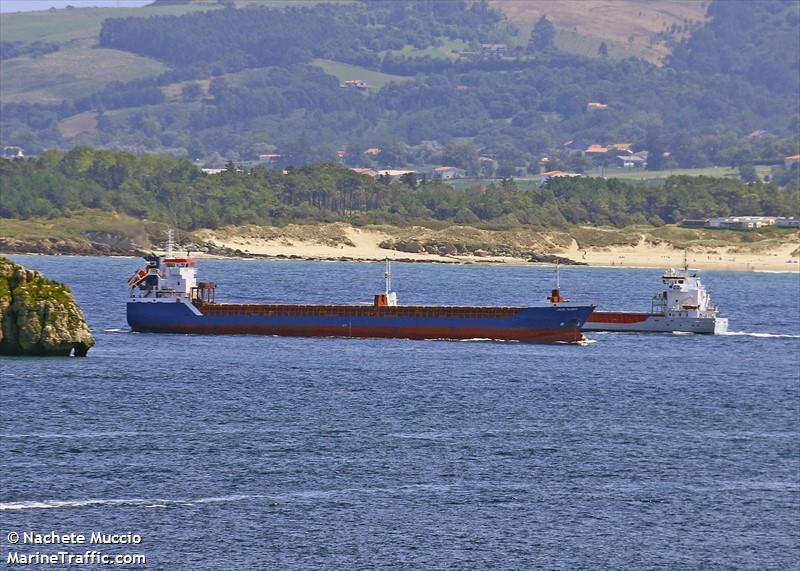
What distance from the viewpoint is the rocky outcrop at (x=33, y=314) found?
96.3 metres

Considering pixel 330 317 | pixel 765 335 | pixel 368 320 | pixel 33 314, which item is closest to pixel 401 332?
pixel 368 320

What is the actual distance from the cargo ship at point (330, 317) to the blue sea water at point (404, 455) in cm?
483

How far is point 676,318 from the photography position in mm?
142000

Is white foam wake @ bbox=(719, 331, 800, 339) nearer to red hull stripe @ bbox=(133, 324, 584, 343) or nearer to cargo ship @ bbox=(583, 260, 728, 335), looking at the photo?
cargo ship @ bbox=(583, 260, 728, 335)

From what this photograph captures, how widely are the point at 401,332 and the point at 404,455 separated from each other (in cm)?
5222

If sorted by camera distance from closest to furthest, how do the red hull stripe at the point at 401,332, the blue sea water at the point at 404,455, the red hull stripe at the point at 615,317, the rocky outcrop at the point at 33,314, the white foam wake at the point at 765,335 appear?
the blue sea water at the point at 404,455
the rocky outcrop at the point at 33,314
the red hull stripe at the point at 401,332
the red hull stripe at the point at 615,317
the white foam wake at the point at 765,335

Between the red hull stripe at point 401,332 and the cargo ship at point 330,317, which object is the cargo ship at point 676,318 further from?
the red hull stripe at point 401,332

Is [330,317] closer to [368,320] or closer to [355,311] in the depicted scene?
[355,311]

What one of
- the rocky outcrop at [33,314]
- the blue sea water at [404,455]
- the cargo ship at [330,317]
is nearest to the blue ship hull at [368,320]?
the cargo ship at [330,317]

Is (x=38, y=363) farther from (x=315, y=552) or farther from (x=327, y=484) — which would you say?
(x=315, y=552)

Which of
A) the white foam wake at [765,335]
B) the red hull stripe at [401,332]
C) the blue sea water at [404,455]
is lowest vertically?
the blue sea water at [404,455]

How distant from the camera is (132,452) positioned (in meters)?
74.6

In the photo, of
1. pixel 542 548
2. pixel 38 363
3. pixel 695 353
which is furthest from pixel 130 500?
pixel 695 353

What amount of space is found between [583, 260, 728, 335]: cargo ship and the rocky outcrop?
5346 centimetres
